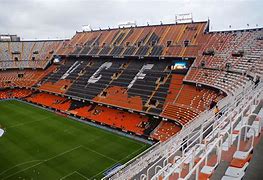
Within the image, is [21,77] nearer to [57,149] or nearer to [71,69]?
[71,69]

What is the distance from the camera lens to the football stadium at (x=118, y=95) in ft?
77.2

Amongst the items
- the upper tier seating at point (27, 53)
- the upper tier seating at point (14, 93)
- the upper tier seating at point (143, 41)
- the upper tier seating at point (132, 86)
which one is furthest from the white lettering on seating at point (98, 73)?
the upper tier seating at point (27, 53)

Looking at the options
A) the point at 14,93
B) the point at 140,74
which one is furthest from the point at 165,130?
the point at 14,93

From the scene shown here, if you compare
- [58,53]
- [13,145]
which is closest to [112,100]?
[13,145]

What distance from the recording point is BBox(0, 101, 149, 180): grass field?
23.3 m

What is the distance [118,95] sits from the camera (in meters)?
41.2

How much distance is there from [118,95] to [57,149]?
15.9 m

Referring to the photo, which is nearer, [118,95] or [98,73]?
[118,95]

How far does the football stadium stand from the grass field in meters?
0.11

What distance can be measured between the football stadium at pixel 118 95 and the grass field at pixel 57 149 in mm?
109

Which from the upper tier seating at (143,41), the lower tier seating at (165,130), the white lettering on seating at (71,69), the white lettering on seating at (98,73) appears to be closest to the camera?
the lower tier seating at (165,130)

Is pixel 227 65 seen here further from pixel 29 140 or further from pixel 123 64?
pixel 29 140

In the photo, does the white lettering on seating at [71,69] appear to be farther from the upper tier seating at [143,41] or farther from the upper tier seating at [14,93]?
the upper tier seating at [14,93]

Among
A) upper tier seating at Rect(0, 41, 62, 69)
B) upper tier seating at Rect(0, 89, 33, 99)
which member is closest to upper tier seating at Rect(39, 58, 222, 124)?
upper tier seating at Rect(0, 89, 33, 99)
